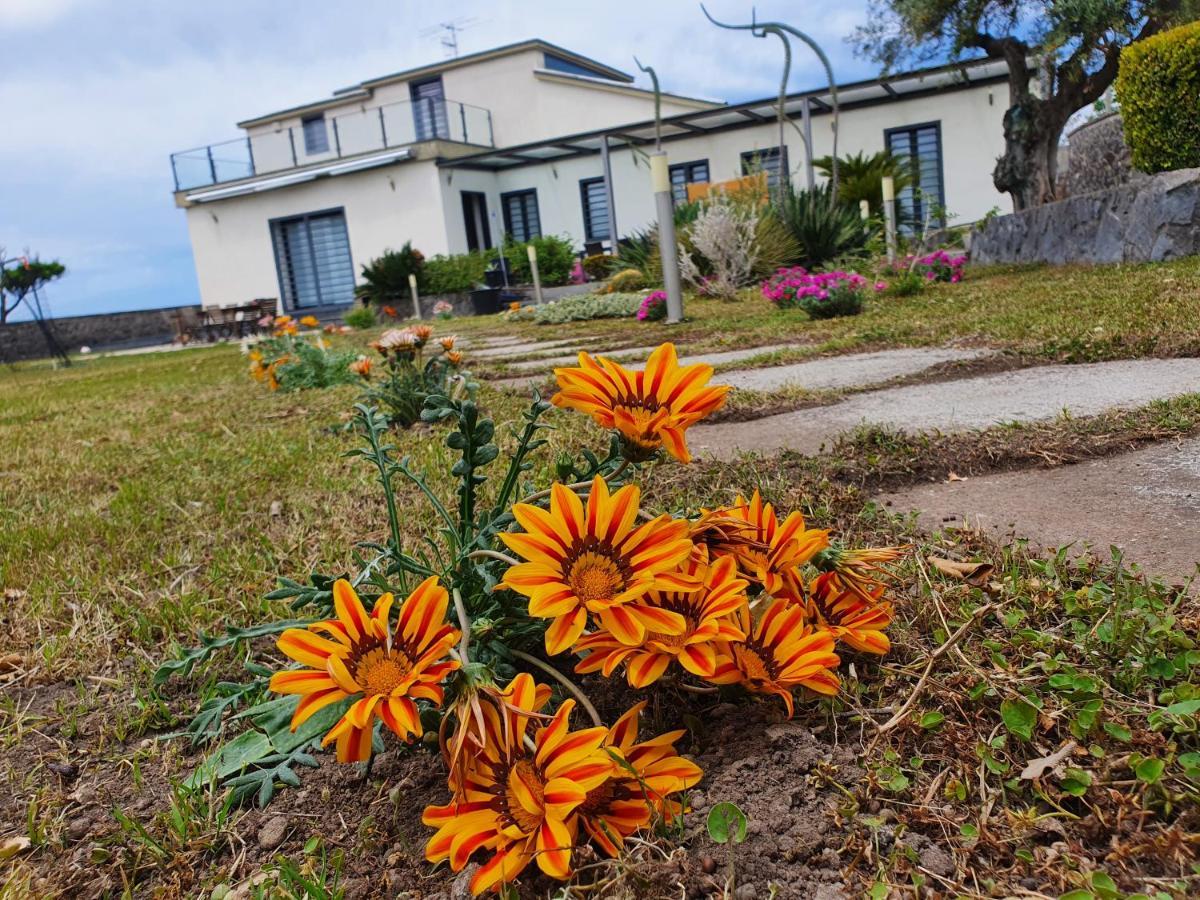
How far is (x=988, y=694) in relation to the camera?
83 centimetres

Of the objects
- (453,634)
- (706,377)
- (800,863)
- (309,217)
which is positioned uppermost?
(309,217)

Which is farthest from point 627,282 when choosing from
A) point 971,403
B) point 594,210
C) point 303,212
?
point 303,212

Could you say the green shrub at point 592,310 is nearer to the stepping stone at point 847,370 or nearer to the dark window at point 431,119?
the stepping stone at point 847,370

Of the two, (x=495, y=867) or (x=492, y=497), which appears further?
(x=492, y=497)

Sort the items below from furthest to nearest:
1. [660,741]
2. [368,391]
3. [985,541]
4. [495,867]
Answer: [368,391]
[985,541]
[660,741]
[495,867]

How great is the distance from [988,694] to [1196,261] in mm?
5208

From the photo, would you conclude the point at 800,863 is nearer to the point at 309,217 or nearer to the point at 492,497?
the point at 492,497

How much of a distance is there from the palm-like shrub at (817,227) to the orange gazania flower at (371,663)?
346 inches

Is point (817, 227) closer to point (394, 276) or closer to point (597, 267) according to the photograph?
point (597, 267)

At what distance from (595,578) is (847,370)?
243cm

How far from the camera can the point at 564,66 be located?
21594 mm

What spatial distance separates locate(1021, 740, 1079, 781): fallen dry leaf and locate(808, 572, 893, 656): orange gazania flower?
7.3 inches

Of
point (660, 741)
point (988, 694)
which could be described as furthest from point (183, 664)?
point (988, 694)

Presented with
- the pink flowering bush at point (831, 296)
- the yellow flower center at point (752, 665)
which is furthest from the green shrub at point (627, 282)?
the yellow flower center at point (752, 665)
